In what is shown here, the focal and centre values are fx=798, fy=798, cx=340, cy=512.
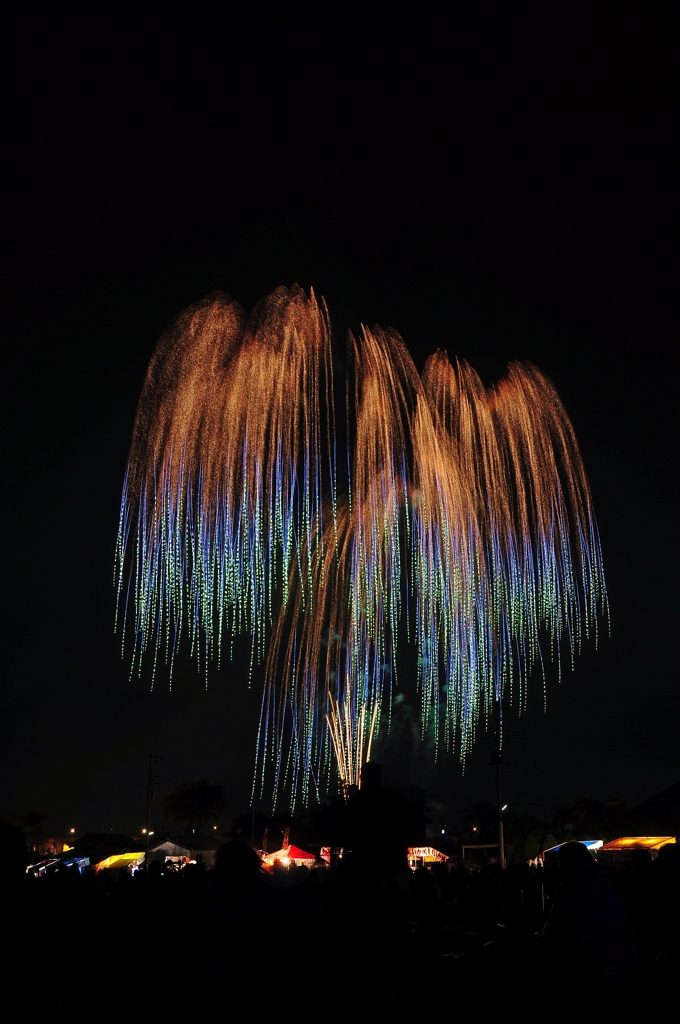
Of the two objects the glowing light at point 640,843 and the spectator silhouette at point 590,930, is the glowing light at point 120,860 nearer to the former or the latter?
the glowing light at point 640,843

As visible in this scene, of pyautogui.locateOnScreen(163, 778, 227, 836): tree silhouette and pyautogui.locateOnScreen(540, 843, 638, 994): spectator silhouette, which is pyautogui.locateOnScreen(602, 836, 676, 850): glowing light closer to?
pyautogui.locateOnScreen(540, 843, 638, 994): spectator silhouette

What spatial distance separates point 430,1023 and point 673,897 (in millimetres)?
4212

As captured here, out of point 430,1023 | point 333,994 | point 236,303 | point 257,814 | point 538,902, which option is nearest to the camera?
point 333,994

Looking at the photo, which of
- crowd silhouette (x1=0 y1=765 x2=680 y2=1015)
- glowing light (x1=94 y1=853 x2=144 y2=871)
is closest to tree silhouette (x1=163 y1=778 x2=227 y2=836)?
glowing light (x1=94 y1=853 x2=144 y2=871)

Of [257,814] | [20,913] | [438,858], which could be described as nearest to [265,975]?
[20,913]

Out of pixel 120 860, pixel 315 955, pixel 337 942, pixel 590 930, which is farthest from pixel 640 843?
pixel 337 942

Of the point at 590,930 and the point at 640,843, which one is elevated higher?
the point at 640,843

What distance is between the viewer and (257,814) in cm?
13362

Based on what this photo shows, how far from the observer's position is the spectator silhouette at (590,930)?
6148 mm

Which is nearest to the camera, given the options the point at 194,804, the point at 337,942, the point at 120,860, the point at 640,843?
the point at 337,942

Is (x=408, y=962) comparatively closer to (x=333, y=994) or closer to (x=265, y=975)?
(x=265, y=975)

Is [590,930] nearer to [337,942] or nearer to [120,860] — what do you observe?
[337,942]

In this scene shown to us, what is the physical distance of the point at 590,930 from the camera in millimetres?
6309

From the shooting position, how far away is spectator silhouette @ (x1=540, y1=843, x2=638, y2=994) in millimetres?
6148
